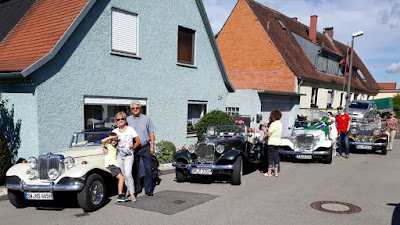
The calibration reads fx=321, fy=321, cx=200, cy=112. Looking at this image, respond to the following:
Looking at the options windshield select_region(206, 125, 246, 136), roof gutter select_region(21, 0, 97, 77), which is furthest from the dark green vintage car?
roof gutter select_region(21, 0, 97, 77)

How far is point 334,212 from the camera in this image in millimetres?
5691

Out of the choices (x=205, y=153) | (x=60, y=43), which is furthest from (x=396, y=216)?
(x=60, y=43)

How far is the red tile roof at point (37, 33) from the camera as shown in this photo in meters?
8.81

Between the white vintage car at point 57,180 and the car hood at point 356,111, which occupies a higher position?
the car hood at point 356,111

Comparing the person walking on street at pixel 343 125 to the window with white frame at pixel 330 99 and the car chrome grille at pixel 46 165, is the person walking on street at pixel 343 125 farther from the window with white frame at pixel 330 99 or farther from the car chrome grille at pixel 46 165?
the window with white frame at pixel 330 99

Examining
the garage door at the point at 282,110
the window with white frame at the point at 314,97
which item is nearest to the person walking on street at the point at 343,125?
the garage door at the point at 282,110

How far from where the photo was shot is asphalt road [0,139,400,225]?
5254 mm

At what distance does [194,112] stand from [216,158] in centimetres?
631

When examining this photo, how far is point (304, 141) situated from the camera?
11258 millimetres

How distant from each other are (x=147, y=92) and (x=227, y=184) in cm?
510

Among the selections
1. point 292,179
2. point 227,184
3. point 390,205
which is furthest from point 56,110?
point 390,205

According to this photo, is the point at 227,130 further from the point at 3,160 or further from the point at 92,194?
the point at 3,160

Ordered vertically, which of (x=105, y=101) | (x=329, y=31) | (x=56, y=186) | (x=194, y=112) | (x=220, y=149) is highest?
(x=329, y=31)

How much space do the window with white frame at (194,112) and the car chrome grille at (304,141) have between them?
4599mm
